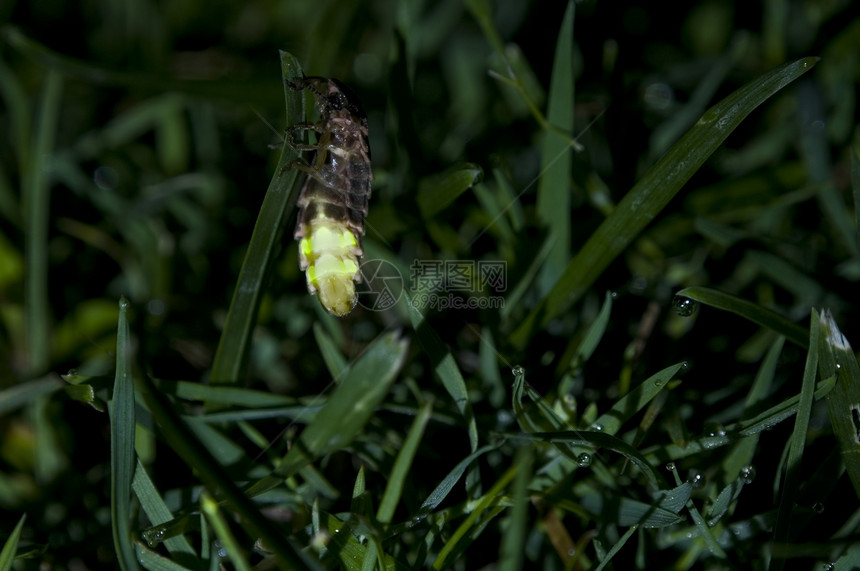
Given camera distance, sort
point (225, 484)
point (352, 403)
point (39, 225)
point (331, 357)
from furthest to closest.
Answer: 1. point (39, 225)
2. point (331, 357)
3. point (352, 403)
4. point (225, 484)

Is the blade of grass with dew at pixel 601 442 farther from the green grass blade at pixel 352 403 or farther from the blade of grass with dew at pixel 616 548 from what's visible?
the green grass blade at pixel 352 403

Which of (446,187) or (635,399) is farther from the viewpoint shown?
(446,187)

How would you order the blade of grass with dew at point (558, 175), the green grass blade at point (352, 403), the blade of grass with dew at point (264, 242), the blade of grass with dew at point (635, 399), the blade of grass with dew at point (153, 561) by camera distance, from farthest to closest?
the blade of grass with dew at point (558, 175)
the blade of grass with dew at point (264, 242)
the blade of grass with dew at point (635, 399)
the blade of grass with dew at point (153, 561)
the green grass blade at point (352, 403)

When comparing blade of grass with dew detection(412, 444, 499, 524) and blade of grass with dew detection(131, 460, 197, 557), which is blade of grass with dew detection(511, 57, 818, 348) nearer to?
blade of grass with dew detection(412, 444, 499, 524)

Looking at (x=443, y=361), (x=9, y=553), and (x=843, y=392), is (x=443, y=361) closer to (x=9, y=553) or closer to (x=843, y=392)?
(x=843, y=392)

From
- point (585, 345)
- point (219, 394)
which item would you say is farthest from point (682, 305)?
point (219, 394)

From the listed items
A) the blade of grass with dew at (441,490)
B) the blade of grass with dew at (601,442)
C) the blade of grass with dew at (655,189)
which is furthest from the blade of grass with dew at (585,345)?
the blade of grass with dew at (441,490)

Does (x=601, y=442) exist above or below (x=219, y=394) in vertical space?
above
